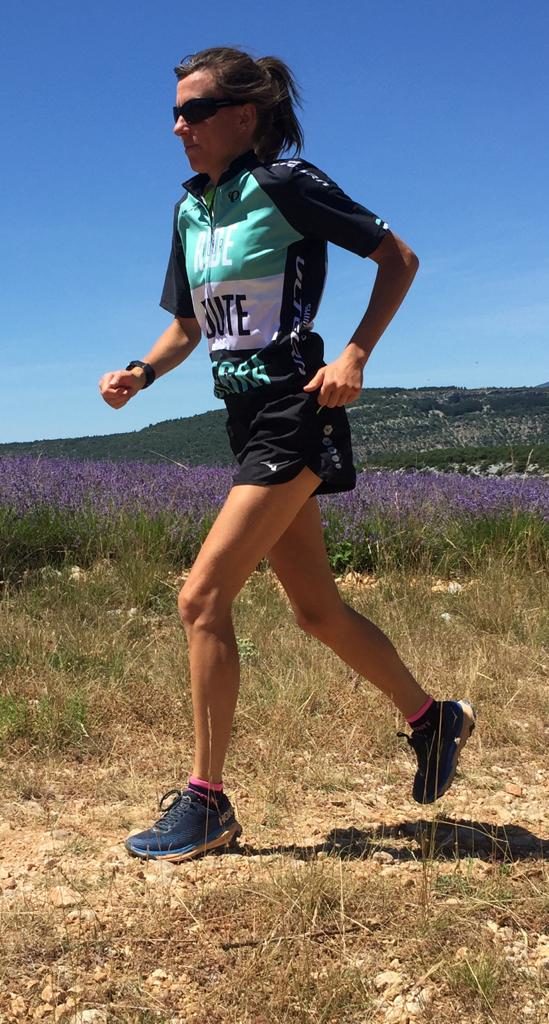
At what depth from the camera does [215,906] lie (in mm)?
2393

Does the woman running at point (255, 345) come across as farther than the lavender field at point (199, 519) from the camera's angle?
No

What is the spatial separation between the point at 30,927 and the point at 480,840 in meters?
1.44

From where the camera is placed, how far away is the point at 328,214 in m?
2.62

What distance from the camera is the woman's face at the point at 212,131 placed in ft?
9.03

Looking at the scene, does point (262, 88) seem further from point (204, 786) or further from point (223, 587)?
point (204, 786)

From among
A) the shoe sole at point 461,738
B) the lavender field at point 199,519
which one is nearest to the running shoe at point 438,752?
the shoe sole at point 461,738

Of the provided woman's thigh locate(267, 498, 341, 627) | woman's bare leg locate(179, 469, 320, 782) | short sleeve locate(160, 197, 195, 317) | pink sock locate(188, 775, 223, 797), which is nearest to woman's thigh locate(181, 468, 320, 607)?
woman's bare leg locate(179, 469, 320, 782)

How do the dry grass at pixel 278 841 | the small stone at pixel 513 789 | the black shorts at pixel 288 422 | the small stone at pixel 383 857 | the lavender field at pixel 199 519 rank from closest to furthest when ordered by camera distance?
1. the dry grass at pixel 278 841
2. the black shorts at pixel 288 422
3. the small stone at pixel 383 857
4. the small stone at pixel 513 789
5. the lavender field at pixel 199 519

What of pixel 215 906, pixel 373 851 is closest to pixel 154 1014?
pixel 215 906

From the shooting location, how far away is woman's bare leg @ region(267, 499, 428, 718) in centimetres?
292

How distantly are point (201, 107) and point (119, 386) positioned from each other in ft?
2.97

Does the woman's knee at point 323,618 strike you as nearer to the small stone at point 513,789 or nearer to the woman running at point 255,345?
the woman running at point 255,345

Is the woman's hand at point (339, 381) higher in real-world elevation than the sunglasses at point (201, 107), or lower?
lower

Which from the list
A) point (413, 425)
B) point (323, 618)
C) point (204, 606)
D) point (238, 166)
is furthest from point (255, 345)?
point (413, 425)
